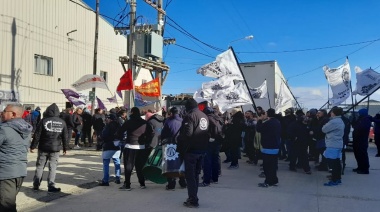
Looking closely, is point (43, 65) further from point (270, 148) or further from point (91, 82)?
point (270, 148)

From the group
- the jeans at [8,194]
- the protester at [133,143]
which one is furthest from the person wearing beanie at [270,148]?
the jeans at [8,194]

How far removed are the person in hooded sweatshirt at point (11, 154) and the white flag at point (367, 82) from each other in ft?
35.8

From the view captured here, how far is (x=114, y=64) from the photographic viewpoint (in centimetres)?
2539

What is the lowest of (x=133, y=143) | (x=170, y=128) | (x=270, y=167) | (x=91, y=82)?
(x=270, y=167)

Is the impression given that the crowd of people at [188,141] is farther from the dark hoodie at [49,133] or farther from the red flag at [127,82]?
the red flag at [127,82]

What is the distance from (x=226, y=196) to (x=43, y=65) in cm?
1479

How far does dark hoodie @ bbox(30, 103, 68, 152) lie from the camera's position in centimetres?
724

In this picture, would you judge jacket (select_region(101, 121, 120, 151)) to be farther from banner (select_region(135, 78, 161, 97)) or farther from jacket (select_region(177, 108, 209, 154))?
banner (select_region(135, 78, 161, 97))

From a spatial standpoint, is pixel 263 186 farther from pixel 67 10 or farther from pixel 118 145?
pixel 67 10

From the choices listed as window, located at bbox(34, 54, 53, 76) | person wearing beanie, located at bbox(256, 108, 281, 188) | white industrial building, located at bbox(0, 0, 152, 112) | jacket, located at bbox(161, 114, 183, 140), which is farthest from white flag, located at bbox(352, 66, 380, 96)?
window, located at bbox(34, 54, 53, 76)

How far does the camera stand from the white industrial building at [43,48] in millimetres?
16234

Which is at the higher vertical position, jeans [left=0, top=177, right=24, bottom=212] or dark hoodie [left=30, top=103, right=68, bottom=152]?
dark hoodie [left=30, top=103, right=68, bottom=152]

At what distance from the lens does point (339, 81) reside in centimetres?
1359

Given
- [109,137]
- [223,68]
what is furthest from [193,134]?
[223,68]
